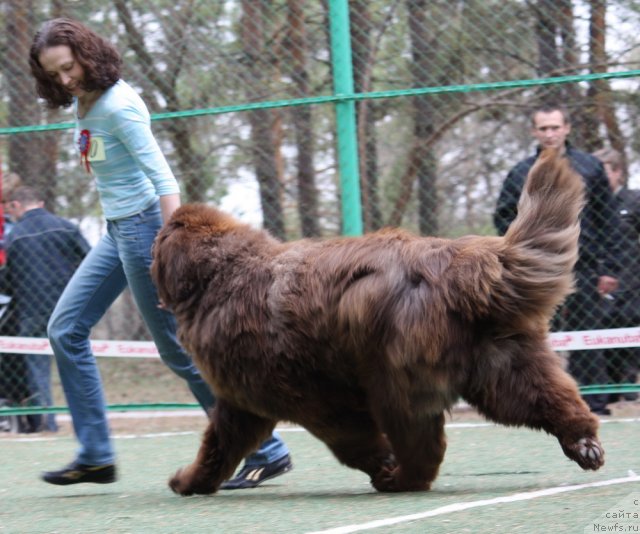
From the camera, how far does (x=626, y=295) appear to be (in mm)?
6863

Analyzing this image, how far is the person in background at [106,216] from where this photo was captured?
4457 mm

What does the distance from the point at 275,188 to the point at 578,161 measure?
2.62m

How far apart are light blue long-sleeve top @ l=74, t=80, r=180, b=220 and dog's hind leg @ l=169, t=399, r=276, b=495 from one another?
922 millimetres

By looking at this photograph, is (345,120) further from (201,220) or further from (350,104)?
(201,220)

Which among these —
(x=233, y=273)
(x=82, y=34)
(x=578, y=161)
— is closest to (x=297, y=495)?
(x=233, y=273)

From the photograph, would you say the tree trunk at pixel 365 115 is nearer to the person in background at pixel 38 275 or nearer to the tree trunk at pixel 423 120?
the tree trunk at pixel 423 120

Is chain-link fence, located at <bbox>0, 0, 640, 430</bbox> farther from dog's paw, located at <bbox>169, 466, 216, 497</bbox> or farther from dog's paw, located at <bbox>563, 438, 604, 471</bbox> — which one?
dog's paw, located at <bbox>563, 438, 604, 471</bbox>

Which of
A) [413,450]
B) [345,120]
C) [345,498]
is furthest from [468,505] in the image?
[345,120]

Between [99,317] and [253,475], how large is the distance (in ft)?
3.21

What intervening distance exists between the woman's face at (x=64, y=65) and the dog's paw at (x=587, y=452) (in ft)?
7.96

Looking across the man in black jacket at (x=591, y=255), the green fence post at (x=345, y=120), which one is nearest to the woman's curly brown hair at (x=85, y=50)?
the green fence post at (x=345, y=120)

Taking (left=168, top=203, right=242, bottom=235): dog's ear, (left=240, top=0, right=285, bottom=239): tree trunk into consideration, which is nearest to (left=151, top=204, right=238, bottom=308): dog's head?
(left=168, top=203, right=242, bottom=235): dog's ear

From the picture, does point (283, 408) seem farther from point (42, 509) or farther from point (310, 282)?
point (42, 509)

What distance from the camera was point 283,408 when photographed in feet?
13.9
